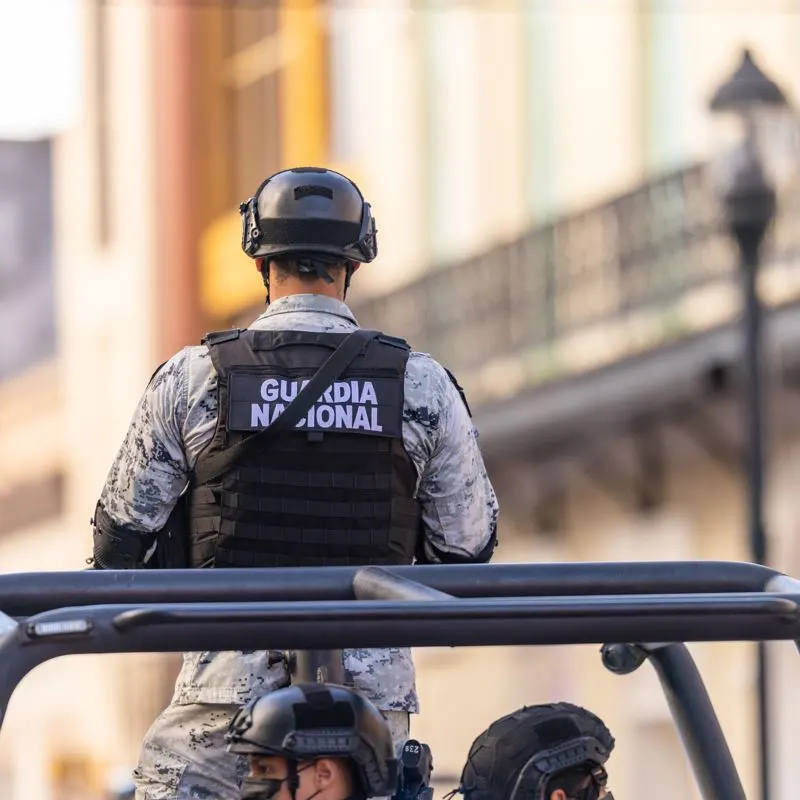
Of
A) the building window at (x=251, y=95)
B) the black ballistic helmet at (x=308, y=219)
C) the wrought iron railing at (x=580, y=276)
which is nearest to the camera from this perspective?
the black ballistic helmet at (x=308, y=219)

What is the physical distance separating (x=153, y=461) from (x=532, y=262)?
642 inches

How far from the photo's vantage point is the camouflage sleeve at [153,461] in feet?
17.1

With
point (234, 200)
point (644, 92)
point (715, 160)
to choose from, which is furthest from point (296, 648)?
point (234, 200)

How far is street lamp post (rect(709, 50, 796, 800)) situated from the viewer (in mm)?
13703

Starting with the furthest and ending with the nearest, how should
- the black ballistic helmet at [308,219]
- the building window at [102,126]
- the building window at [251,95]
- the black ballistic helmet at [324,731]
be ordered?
the building window at [102,126]
the building window at [251,95]
the black ballistic helmet at [308,219]
the black ballistic helmet at [324,731]

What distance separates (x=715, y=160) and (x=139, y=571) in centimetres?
1020

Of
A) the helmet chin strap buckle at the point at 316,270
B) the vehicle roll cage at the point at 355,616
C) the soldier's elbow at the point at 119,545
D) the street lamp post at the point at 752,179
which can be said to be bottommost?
the vehicle roll cage at the point at 355,616

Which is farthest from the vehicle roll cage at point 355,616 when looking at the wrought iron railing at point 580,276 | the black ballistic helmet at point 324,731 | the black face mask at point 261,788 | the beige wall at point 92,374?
the beige wall at point 92,374

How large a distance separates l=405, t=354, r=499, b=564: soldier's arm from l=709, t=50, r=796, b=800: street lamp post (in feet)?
→ 26.7

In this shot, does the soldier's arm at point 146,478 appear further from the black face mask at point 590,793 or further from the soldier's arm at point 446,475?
the black face mask at point 590,793

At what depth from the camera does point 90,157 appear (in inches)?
1299

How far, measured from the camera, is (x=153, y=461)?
5.23m

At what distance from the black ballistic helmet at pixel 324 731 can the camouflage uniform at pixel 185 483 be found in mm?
628

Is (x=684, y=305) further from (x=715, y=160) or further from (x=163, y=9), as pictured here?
(x=163, y=9)
